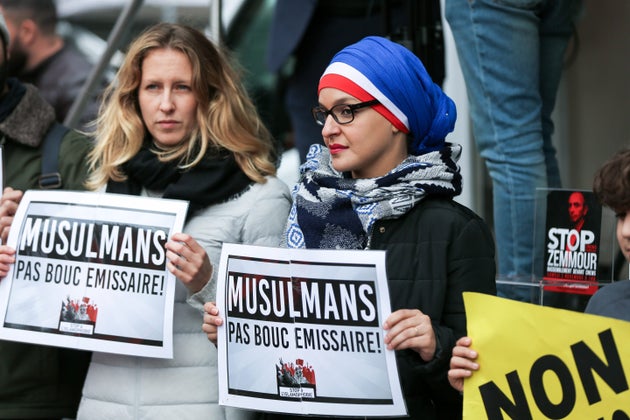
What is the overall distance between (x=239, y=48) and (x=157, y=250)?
12.4ft

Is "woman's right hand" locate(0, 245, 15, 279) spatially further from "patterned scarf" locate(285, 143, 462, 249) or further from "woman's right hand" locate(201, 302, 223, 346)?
"patterned scarf" locate(285, 143, 462, 249)

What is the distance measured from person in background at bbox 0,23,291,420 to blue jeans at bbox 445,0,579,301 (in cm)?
76

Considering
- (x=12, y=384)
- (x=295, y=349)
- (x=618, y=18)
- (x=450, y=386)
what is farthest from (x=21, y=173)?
(x=618, y=18)

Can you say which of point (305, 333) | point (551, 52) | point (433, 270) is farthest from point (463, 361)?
point (551, 52)

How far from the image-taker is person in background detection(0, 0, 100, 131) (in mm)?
6504

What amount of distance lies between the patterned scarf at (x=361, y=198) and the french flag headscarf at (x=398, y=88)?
0.08 m

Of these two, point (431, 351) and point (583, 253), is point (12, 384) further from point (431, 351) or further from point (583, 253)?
point (583, 253)

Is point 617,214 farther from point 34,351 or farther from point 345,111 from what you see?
point 34,351

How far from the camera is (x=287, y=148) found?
23.8ft

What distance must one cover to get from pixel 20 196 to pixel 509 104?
5.50 feet

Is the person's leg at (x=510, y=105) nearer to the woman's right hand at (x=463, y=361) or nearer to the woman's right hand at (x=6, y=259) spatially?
the woman's right hand at (x=463, y=361)

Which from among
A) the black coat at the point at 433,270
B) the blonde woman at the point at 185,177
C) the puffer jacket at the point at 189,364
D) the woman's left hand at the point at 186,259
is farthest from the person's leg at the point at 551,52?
the woman's left hand at the point at 186,259

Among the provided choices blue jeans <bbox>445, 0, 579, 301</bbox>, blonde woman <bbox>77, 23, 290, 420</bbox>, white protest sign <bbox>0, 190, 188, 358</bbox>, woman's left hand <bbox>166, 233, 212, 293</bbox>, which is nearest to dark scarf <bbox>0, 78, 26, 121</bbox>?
blonde woman <bbox>77, 23, 290, 420</bbox>

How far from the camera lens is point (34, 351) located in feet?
13.4
